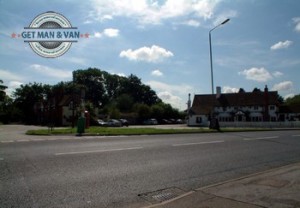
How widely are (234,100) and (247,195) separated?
7223 centimetres

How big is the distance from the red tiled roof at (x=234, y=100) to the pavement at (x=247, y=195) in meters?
67.1

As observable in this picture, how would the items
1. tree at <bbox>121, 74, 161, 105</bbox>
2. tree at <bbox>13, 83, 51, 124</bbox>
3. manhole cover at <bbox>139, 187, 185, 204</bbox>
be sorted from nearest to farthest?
manhole cover at <bbox>139, 187, 185, 204</bbox>, tree at <bbox>13, 83, 51, 124</bbox>, tree at <bbox>121, 74, 161, 105</bbox>

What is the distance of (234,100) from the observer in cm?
7581

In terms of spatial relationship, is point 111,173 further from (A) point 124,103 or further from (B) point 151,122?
(A) point 124,103

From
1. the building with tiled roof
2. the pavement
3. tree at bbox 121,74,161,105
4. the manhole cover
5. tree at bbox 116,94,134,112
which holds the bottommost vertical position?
the manhole cover

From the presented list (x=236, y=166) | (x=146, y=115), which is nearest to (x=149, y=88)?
(x=146, y=115)

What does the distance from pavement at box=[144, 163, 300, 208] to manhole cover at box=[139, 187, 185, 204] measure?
0.43 m

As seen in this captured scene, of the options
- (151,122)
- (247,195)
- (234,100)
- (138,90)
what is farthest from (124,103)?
(247,195)

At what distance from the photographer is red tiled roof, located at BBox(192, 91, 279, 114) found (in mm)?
71625

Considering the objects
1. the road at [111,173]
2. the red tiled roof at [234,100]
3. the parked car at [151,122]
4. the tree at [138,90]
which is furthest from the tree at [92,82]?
the road at [111,173]

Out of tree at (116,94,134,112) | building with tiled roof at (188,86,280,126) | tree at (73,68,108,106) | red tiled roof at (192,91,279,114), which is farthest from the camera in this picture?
tree at (116,94,134,112)

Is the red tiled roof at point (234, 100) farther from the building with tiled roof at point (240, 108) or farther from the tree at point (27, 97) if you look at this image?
the tree at point (27, 97)

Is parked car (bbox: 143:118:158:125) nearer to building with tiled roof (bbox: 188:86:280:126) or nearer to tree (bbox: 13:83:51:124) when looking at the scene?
building with tiled roof (bbox: 188:86:280:126)

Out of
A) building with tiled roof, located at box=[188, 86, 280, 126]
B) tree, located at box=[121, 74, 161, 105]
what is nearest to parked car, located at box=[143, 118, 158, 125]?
building with tiled roof, located at box=[188, 86, 280, 126]
